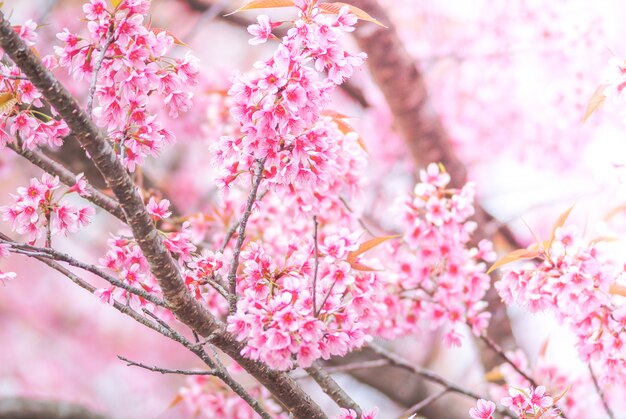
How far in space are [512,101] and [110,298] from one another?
4.08 m

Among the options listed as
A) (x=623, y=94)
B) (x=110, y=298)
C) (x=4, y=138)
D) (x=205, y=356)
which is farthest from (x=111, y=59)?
(x=623, y=94)

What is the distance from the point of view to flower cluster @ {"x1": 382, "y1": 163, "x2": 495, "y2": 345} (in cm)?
205

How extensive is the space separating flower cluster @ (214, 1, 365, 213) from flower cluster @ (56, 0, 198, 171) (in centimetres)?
16

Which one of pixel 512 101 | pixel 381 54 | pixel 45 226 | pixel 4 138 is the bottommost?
pixel 45 226

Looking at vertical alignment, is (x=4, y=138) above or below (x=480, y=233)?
below

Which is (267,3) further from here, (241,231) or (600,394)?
(600,394)

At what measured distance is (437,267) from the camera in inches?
84.4

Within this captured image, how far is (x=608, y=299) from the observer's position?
1.71m

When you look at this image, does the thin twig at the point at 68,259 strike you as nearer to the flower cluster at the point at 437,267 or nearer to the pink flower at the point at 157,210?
the pink flower at the point at 157,210

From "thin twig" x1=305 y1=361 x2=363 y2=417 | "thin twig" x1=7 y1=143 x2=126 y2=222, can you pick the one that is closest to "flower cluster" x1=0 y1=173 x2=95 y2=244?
"thin twig" x1=7 y1=143 x2=126 y2=222

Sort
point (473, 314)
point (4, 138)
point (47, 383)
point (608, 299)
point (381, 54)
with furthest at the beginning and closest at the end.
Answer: point (47, 383) → point (381, 54) → point (473, 314) → point (608, 299) → point (4, 138)

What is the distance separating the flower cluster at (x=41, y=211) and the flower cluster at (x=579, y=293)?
A: 3.55 ft

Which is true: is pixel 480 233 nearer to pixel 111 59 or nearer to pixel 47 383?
pixel 111 59

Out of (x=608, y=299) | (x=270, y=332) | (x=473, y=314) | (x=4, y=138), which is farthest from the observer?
(x=473, y=314)
